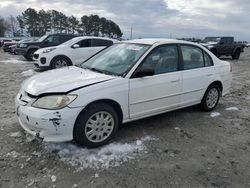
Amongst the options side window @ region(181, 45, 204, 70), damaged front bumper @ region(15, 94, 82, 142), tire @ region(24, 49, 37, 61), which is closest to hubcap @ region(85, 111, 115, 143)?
damaged front bumper @ region(15, 94, 82, 142)

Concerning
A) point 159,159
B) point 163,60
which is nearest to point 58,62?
point 163,60

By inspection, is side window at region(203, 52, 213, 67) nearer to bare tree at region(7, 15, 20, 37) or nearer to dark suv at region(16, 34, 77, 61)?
dark suv at region(16, 34, 77, 61)

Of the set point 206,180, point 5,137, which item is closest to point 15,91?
point 5,137

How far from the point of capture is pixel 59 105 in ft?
12.3

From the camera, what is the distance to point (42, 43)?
1634cm

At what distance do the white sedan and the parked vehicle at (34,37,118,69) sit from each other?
674 centimetres

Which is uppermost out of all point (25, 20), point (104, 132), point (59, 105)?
point (25, 20)

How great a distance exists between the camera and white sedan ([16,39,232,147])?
3781 millimetres

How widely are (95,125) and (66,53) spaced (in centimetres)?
838

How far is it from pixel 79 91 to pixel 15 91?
4.51 m

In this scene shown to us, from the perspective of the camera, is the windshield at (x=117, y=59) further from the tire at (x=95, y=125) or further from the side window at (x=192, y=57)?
the side window at (x=192, y=57)

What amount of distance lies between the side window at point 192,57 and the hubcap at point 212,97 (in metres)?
0.65

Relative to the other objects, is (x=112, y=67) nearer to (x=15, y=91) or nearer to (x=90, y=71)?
(x=90, y=71)

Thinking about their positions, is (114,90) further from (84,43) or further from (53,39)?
(53,39)
